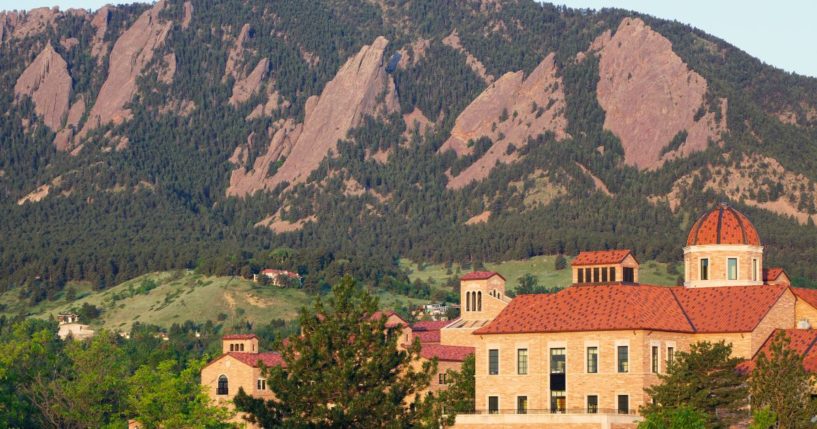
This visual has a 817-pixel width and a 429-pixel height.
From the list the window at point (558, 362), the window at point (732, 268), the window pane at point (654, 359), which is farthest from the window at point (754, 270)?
the window at point (558, 362)

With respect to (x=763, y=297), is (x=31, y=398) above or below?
below

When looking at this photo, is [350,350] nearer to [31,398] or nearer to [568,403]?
[568,403]

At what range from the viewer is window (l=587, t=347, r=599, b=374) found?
137 metres

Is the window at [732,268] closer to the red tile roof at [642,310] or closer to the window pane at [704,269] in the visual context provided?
the window pane at [704,269]

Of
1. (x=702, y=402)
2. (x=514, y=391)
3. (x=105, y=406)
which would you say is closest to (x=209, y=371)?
(x=105, y=406)

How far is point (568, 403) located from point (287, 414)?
3278 centimetres

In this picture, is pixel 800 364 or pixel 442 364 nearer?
pixel 800 364

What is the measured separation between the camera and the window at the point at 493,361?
14150 cm

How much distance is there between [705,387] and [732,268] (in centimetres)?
2612

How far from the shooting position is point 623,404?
135 metres

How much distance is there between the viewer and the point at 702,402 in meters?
126

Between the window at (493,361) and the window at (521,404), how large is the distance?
317 cm

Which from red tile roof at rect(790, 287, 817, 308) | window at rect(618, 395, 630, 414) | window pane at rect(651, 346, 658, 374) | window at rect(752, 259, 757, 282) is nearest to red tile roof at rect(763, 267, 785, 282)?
window at rect(752, 259, 757, 282)

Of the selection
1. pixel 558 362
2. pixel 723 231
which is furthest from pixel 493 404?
pixel 723 231
